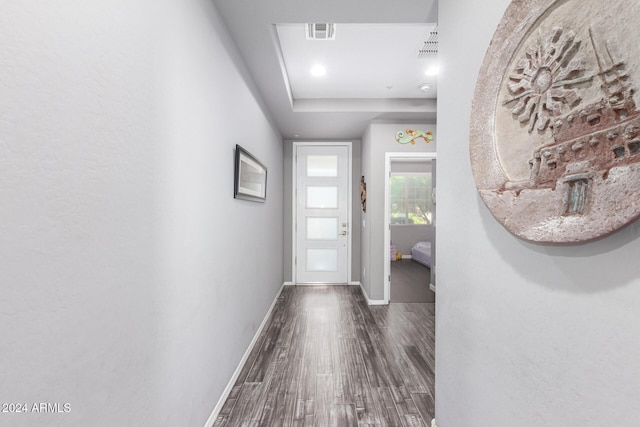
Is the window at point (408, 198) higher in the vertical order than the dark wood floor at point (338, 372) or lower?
higher

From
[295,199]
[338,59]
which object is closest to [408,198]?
[295,199]

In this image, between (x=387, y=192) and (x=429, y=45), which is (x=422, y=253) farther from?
(x=429, y=45)

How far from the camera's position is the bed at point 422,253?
21.3ft

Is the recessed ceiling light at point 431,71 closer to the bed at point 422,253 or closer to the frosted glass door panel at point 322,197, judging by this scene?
the frosted glass door panel at point 322,197

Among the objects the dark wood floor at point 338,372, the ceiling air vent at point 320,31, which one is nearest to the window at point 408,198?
the dark wood floor at point 338,372

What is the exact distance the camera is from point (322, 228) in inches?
194

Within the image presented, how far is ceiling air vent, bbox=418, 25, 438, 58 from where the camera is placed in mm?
2232

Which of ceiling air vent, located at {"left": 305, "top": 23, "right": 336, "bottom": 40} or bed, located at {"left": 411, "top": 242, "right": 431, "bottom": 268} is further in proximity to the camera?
bed, located at {"left": 411, "top": 242, "right": 431, "bottom": 268}

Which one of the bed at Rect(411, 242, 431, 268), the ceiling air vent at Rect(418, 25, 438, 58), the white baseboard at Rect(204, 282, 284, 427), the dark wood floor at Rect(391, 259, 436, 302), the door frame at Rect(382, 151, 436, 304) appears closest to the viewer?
the white baseboard at Rect(204, 282, 284, 427)

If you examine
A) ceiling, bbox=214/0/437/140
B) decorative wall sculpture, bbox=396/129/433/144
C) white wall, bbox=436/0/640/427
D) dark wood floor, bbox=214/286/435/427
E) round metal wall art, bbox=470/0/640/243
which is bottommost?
dark wood floor, bbox=214/286/435/427

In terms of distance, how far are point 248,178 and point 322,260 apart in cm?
275

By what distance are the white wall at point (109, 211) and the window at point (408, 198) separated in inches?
268

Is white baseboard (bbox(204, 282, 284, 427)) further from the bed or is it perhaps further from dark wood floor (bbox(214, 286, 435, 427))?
the bed

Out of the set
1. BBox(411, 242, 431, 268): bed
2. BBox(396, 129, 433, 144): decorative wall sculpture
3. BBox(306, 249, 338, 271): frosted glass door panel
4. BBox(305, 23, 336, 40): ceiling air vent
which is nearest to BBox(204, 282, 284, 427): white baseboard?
BBox(306, 249, 338, 271): frosted glass door panel
